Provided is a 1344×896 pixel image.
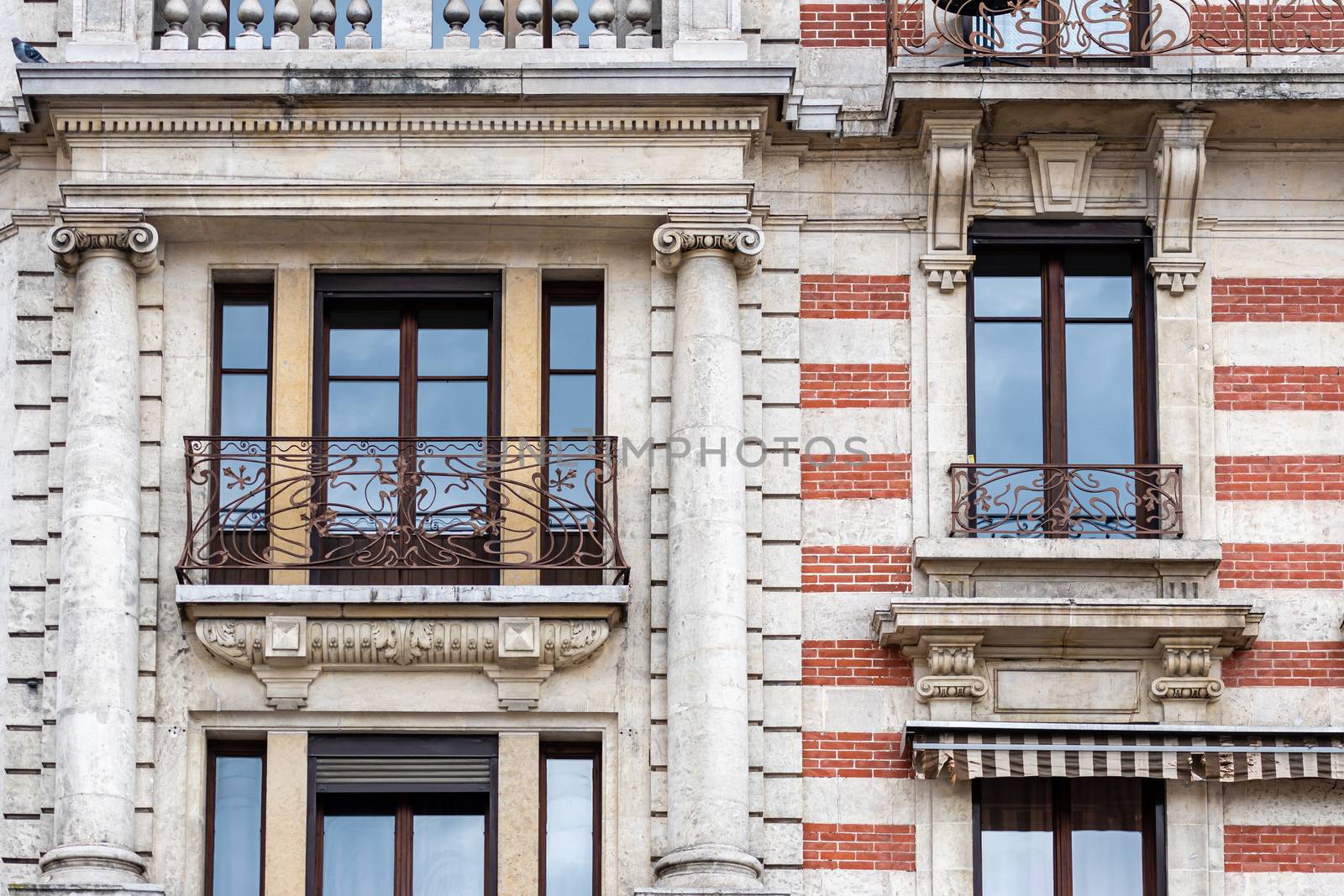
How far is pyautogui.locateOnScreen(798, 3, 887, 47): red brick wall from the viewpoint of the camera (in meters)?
22.1

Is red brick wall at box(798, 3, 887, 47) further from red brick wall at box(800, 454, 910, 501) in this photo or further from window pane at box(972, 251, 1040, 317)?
red brick wall at box(800, 454, 910, 501)

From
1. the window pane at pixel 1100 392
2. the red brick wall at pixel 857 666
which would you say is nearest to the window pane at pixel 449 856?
the red brick wall at pixel 857 666

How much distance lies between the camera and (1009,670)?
20781 millimetres

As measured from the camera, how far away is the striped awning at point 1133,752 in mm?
20219

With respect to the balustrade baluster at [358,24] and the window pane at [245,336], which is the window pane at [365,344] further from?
the balustrade baluster at [358,24]

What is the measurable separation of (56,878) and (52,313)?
12.9ft

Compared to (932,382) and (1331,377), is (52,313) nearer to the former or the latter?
(932,382)

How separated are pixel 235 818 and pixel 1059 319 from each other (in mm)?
6430

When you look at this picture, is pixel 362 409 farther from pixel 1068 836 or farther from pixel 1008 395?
pixel 1068 836

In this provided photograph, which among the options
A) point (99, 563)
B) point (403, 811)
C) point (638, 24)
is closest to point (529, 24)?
point (638, 24)

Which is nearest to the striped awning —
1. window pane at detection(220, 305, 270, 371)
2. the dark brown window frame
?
the dark brown window frame

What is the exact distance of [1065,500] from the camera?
21.2 metres

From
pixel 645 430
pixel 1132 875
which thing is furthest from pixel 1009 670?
pixel 645 430

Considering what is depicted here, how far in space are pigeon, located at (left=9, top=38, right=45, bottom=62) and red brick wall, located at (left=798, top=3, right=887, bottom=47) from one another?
205 inches
